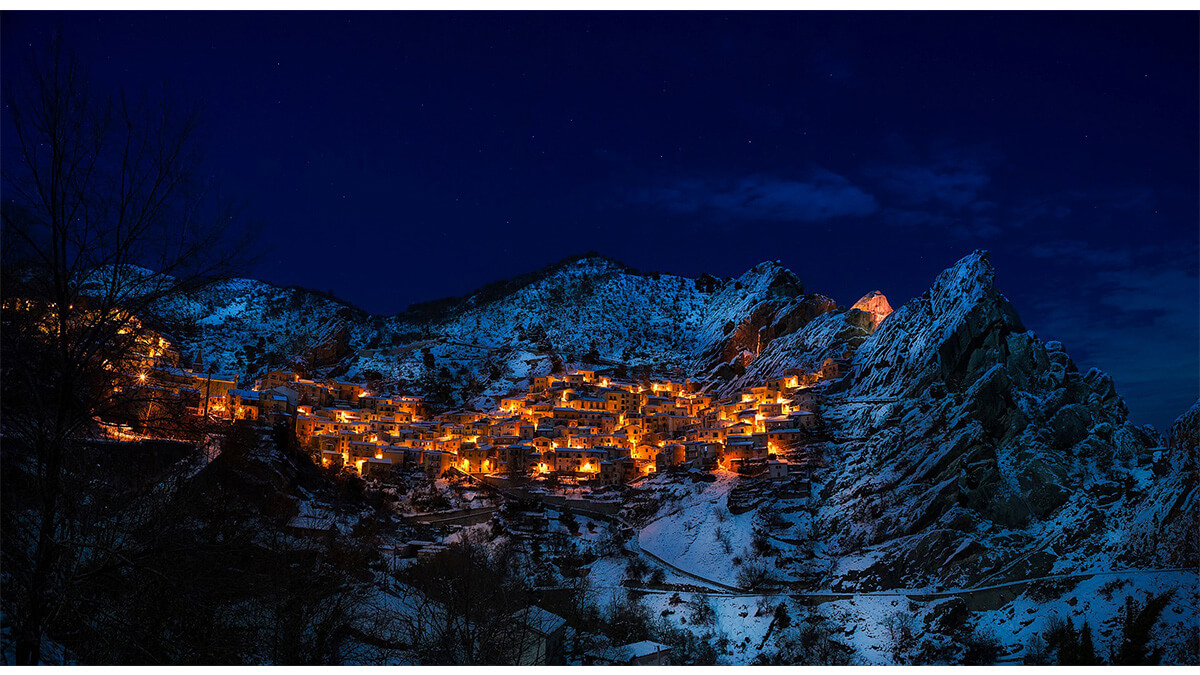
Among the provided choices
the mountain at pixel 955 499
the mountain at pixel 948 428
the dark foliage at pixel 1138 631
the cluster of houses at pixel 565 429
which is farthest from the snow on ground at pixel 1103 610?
the cluster of houses at pixel 565 429

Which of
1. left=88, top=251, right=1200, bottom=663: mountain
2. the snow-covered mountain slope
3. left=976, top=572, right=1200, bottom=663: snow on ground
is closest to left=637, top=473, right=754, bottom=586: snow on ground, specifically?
left=88, top=251, right=1200, bottom=663: mountain

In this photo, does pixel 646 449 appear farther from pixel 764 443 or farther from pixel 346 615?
pixel 346 615

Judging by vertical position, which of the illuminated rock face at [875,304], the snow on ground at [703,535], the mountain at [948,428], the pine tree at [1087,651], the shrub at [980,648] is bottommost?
the shrub at [980,648]

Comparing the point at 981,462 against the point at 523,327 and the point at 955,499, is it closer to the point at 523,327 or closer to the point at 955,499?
the point at 955,499

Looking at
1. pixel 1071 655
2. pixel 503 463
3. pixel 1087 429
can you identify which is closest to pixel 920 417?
pixel 1087 429

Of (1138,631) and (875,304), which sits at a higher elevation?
(875,304)

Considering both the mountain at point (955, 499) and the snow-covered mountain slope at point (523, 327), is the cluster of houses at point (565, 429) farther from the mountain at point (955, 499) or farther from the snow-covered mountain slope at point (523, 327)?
the snow-covered mountain slope at point (523, 327)

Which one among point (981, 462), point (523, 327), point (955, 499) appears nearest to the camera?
point (955, 499)

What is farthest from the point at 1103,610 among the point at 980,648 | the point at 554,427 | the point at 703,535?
the point at 554,427
